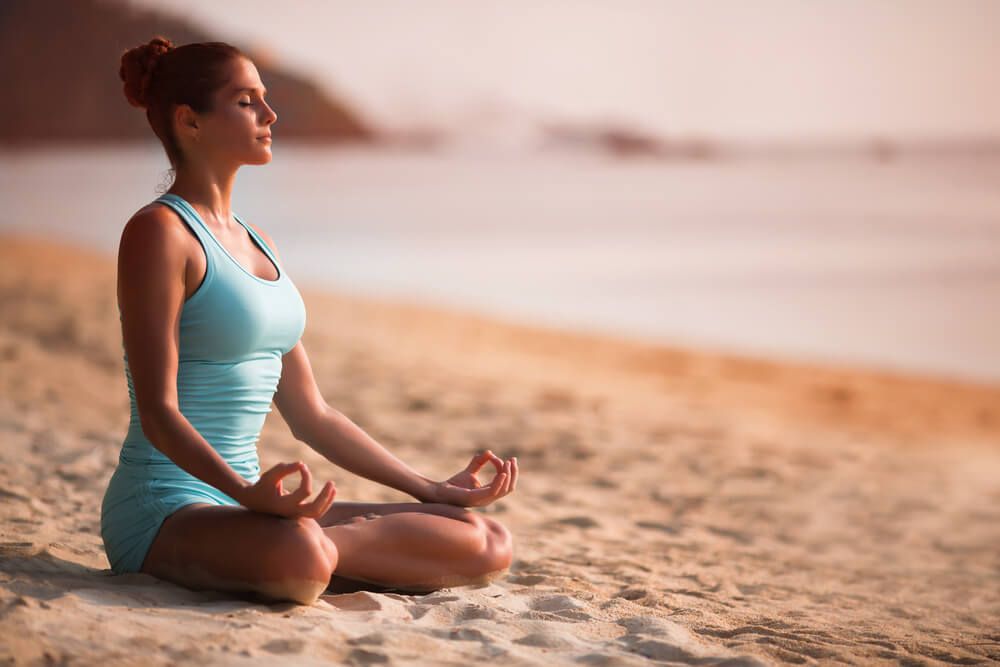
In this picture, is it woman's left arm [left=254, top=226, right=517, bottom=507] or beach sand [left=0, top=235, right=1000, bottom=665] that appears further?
woman's left arm [left=254, top=226, right=517, bottom=507]

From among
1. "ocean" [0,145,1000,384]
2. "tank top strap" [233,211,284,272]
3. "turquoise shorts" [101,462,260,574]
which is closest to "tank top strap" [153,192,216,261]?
"tank top strap" [233,211,284,272]

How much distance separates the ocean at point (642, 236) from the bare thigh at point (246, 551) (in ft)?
19.7

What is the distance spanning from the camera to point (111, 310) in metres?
6.23

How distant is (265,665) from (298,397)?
612 mm

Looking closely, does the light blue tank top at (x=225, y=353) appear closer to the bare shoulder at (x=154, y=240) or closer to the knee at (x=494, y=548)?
the bare shoulder at (x=154, y=240)

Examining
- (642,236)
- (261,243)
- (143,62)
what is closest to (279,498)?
(261,243)

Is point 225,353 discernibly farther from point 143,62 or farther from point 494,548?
point 494,548

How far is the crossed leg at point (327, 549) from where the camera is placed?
171cm

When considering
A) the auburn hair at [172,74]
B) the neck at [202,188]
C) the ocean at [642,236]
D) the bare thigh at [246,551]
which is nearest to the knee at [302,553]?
the bare thigh at [246,551]

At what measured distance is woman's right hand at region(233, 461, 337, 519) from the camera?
159 centimetres

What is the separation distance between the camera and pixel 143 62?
5.81 feet

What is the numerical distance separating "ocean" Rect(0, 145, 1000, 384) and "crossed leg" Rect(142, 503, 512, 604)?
5886 mm

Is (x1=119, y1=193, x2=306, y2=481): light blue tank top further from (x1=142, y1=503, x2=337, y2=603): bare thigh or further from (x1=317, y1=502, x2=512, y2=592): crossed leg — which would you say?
(x1=317, y1=502, x2=512, y2=592): crossed leg

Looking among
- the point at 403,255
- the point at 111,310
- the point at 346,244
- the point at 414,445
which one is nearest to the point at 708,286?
the point at 403,255
